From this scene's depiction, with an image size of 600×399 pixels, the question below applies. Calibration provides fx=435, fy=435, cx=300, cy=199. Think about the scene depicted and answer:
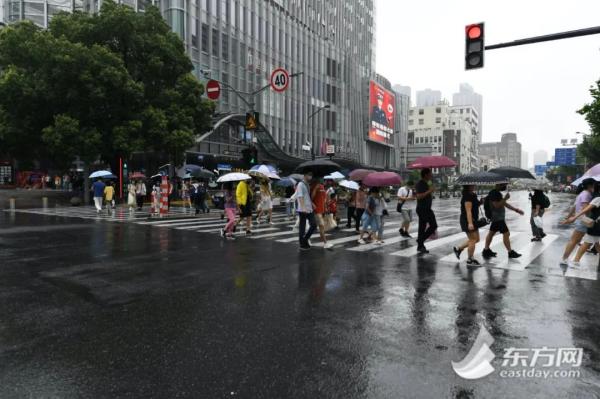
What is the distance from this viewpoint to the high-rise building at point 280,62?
41.5 metres

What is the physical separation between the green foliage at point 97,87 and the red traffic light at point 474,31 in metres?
20.4

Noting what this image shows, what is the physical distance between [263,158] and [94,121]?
2188 cm

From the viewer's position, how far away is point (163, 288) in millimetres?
6617

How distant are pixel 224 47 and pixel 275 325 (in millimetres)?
43275

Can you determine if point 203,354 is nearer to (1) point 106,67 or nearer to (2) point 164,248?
(2) point 164,248

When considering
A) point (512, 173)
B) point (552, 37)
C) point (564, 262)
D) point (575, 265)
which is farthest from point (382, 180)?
point (552, 37)

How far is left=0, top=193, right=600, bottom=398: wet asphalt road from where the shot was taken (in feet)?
11.4

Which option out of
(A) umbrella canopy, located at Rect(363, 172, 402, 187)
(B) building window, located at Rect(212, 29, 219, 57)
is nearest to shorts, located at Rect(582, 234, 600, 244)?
(A) umbrella canopy, located at Rect(363, 172, 402, 187)

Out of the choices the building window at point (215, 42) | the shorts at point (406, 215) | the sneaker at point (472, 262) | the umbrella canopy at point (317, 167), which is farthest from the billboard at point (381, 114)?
the sneaker at point (472, 262)

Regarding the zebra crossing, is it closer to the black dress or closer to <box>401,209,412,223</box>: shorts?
<box>401,209,412,223</box>: shorts

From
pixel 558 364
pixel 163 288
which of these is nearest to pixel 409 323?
pixel 558 364

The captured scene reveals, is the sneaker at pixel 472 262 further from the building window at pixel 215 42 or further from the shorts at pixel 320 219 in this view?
the building window at pixel 215 42

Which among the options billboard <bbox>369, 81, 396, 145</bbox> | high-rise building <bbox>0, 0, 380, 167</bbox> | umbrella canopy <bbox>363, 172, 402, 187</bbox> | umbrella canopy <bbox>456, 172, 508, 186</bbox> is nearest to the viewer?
umbrella canopy <bbox>456, 172, 508, 186</bbox>

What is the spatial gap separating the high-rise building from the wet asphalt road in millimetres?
19913
